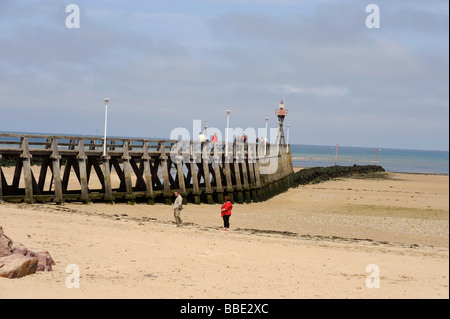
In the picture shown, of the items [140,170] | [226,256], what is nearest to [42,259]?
[226,256]

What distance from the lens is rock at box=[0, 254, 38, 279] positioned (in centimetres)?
931

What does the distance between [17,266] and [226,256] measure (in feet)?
17.0

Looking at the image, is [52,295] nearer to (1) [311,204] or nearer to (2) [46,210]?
(2) [46,210]

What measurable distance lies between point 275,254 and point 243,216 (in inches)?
466

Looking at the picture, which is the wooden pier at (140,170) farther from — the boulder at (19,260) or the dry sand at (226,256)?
the boulder at (19,260)

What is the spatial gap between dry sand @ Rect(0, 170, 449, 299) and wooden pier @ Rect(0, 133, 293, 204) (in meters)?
1.85

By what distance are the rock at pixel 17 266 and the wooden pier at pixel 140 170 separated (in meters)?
11.6

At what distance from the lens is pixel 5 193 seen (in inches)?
947

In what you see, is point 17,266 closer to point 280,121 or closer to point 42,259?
point 42,259

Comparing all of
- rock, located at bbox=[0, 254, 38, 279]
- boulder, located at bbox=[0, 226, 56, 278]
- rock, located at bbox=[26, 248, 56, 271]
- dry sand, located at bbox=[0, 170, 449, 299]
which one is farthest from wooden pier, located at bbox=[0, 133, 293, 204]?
rock, located at bbox=[0, 254, 38, 279]

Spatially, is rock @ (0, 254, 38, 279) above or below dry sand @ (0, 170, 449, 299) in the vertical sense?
above

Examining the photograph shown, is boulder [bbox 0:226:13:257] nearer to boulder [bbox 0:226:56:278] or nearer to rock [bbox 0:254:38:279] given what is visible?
boulder [bbox 0:226:56:278]
